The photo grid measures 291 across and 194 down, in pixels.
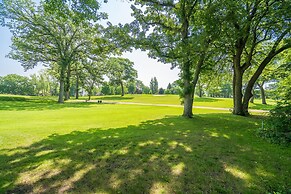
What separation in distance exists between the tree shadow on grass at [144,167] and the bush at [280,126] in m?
0.68

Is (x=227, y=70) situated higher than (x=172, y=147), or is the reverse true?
(x=227, y=70)

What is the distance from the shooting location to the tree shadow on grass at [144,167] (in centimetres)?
341

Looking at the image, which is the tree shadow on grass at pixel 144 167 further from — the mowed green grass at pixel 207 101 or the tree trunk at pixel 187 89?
the mowed green grass at pixel 207 101

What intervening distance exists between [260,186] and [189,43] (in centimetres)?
818

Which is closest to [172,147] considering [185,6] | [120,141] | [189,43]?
[120,141]

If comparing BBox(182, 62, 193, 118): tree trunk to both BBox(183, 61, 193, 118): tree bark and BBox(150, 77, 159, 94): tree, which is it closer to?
BBox(183, 61, 193, 118): tree bark

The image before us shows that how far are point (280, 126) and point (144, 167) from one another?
587 centimetres

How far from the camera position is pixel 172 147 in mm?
5680

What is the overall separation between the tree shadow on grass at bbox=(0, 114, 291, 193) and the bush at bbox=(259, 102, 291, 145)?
68 cm

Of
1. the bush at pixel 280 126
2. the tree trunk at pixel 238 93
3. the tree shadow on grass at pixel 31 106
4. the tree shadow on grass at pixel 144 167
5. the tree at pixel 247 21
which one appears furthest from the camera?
the tree shadow on grass at pixel 31 106

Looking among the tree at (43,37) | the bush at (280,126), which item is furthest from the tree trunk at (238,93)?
the tree at (43,37)

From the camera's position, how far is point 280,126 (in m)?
6.80

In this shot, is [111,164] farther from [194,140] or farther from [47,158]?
[194,140]

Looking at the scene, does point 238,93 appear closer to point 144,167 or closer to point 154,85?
point 144,167
